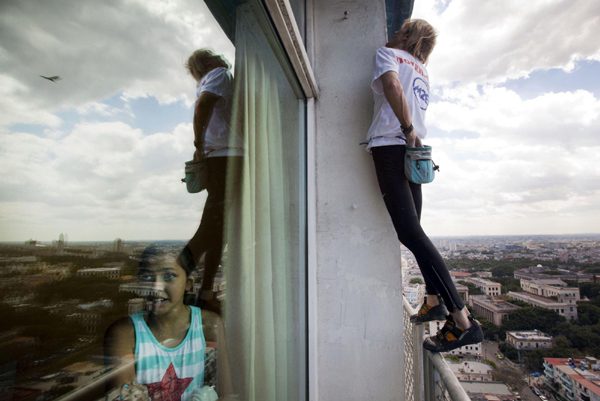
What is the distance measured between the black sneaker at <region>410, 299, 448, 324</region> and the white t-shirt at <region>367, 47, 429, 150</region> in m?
0.81

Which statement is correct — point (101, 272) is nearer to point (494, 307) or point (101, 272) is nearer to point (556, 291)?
point (494, 307)

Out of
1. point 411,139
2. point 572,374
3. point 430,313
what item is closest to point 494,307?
point 572,374

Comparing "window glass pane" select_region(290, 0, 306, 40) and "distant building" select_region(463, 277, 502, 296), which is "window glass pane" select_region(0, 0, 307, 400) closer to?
"window glass pane" select_region(290, 0, 306, 40)

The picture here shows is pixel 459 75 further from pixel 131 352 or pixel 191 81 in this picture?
pixel 131 352

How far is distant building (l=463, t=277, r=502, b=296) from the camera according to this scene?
5.62 ft

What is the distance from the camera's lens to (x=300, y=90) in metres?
1.53

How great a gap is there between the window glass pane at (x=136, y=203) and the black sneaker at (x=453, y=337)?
70 centimetres

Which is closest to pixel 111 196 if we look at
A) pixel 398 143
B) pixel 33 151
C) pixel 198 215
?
pixel 33 151

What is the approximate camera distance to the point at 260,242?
95cm

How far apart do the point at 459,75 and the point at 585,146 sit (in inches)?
53.0

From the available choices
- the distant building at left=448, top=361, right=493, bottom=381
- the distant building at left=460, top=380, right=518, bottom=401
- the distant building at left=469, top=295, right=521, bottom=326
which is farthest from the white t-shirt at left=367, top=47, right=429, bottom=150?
the distant building at left=460, top=380, right=518, bottom=401

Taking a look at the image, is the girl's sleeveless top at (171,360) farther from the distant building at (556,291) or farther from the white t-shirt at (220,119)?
the distant building at (556,291)

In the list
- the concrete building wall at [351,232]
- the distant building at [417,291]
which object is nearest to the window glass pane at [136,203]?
the concrete building wall at [351,232]

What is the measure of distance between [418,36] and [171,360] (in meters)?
1.82
